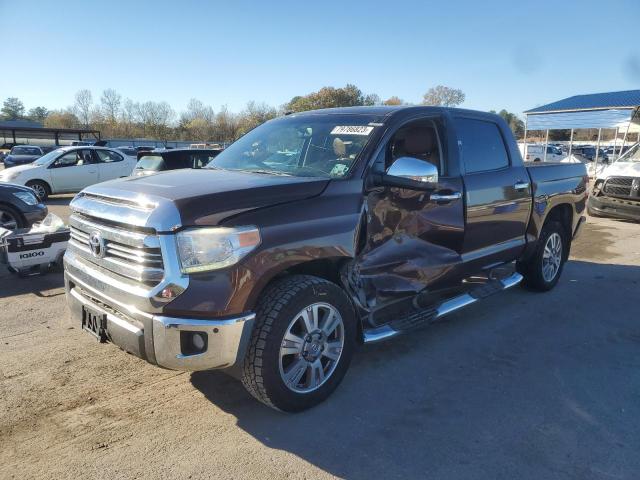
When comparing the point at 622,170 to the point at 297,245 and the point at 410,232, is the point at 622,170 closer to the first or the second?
the point at 410,232

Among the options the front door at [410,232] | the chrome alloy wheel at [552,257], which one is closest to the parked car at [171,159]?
the chrome alloy wheel at [552,257]

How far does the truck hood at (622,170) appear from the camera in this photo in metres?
10.8

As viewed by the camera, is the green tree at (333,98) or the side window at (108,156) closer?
the side window at (108,156)

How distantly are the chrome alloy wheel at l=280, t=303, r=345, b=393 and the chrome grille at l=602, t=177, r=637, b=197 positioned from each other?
10.1 metres

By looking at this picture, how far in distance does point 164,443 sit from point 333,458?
99cm

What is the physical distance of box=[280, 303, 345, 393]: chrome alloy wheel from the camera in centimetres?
309

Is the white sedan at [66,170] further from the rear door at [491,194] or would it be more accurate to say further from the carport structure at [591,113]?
the carport structure at [591,113]

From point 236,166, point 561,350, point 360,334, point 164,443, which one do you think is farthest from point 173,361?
point 561,350

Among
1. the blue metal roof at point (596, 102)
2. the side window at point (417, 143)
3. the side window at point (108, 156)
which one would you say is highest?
the blue metal roof at point (596, 102)

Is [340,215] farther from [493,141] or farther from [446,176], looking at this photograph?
[493,141]

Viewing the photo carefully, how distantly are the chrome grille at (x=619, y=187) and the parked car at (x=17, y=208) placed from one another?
11527mm

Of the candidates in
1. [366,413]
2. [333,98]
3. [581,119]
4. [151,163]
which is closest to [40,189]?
[151,163]

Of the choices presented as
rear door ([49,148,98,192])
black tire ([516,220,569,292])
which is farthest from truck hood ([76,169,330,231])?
rear door ([49,148,98,192])

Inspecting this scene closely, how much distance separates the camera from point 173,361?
108 inches
